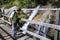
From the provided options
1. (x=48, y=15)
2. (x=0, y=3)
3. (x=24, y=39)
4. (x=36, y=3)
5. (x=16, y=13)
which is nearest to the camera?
(x=24, y=39)

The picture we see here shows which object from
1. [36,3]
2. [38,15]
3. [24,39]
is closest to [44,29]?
[24,39]

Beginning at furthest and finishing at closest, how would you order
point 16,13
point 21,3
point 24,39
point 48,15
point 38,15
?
point 21,3 → point 38,15 → point 48,15 → point 16,13 → point 24,39

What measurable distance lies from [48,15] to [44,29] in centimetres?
112

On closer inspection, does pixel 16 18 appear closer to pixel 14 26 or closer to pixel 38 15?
pixel 14 26

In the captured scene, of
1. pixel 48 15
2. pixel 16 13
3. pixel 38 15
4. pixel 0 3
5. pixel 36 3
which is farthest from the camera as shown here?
pixel 0 3

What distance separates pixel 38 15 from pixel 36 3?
1.83m

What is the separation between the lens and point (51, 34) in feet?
23.4

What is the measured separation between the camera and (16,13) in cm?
752

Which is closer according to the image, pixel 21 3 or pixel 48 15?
pixel 48 15

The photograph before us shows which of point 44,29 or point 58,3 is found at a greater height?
point 58,3

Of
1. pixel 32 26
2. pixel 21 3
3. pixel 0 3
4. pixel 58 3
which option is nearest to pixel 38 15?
pixel 32 26

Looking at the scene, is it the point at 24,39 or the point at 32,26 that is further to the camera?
the point at 32,26

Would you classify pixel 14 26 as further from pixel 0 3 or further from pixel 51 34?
pixel 0 3

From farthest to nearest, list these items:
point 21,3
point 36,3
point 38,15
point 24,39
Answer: point 21,3, point 36,3, point 38,15, point 24,39
